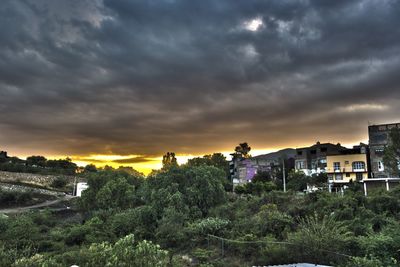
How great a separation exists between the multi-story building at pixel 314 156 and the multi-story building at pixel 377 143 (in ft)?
22.7

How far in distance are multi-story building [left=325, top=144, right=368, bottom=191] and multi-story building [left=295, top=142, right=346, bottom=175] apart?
1525 millimetres

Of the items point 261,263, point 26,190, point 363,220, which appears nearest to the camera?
point 261,263

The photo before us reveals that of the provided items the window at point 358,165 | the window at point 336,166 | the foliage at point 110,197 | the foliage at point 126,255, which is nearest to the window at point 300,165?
the window at point 336,166

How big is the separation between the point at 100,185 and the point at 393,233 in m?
27.0

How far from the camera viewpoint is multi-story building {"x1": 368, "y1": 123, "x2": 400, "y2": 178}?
53.5 meters

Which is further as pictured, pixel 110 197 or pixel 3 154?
pixel 3 154

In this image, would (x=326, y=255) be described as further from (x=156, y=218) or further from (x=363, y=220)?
(x=156, y=218)

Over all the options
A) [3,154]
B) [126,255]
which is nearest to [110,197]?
[126,255]

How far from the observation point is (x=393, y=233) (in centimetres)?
1223

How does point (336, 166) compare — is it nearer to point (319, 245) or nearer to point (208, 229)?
point (208, 229)

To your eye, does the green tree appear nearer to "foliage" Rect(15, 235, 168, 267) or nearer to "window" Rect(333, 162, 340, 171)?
"foliage" Rect(15, 235, 168, 267)

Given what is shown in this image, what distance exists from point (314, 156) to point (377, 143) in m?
12.3

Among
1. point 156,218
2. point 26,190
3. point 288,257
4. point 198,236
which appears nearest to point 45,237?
point 156,218

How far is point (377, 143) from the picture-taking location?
5444cm
